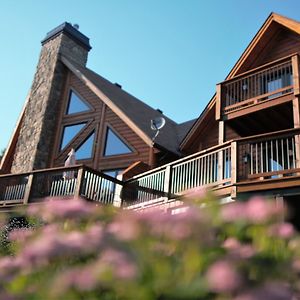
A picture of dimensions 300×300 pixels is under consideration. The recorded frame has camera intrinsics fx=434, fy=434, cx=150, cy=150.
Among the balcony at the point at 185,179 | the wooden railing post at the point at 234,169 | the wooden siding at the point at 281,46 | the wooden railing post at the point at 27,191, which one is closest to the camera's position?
the balcony at the point at 185,179

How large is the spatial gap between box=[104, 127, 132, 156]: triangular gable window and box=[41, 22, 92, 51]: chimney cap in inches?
237

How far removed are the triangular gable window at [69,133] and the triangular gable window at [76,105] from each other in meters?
0.65

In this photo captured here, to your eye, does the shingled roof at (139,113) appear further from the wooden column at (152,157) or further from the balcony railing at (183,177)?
the balcony railing at (183,177)

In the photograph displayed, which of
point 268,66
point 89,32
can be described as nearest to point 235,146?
point 268,66

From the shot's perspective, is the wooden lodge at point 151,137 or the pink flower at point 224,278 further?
the wooden lodge at point 151,137

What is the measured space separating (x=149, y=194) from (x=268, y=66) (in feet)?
14.4

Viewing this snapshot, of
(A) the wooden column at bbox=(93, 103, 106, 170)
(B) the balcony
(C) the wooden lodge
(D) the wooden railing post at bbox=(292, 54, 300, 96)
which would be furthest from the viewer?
(A) the wooden column at bbox=(93, 103, 106, 170)

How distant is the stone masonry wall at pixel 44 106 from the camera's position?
1714 centimetres

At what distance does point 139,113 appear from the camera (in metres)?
17.4

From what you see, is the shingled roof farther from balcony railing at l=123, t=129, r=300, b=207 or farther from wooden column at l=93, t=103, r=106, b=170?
balcony railing at l=123, t=129, r=300, b=207

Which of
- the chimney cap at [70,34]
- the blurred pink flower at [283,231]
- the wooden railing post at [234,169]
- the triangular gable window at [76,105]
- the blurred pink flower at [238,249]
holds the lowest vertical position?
the blurred pink flower at [238,249]

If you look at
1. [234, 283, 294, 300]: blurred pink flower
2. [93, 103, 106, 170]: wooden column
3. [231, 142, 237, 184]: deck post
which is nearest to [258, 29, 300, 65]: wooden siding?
[231, 142, 237, 184]: deck post

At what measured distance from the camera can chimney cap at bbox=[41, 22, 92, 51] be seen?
19455mm

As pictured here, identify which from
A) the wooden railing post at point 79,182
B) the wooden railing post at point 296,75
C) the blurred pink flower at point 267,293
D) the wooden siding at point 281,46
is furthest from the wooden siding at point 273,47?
the blurred pink flower at point 267,293
